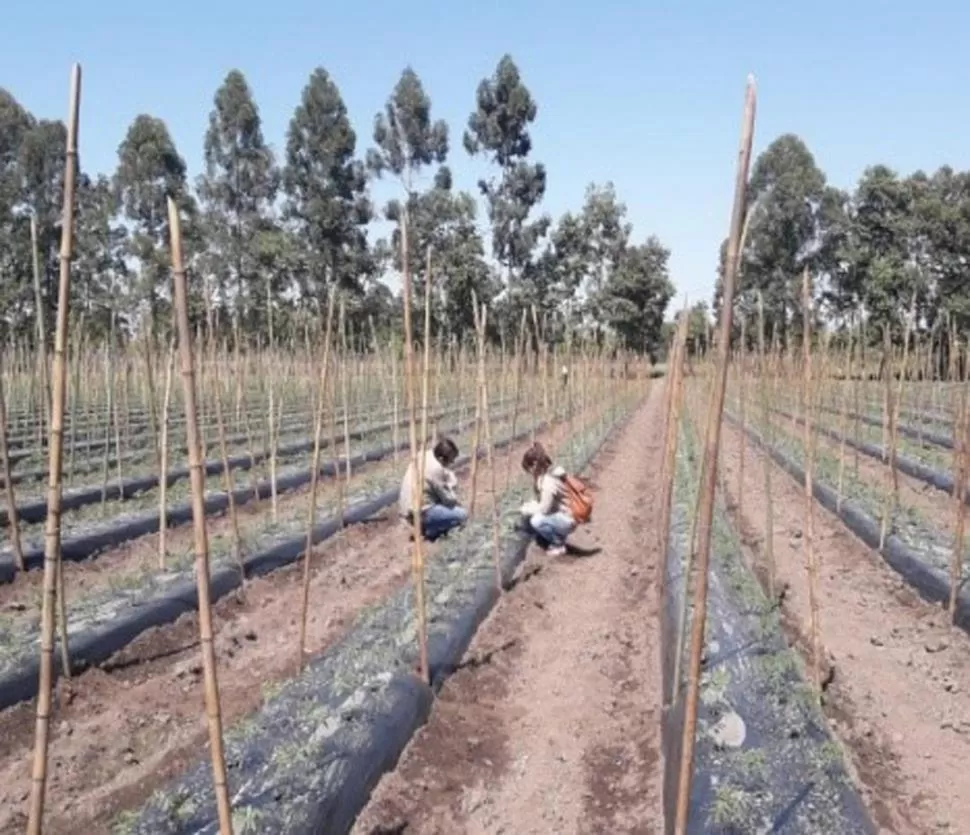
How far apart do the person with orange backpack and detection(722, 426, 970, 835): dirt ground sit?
1.50 meters

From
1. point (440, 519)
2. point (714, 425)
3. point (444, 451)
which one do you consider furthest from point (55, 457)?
point (440, 519)

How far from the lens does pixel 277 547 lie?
7.12 meters

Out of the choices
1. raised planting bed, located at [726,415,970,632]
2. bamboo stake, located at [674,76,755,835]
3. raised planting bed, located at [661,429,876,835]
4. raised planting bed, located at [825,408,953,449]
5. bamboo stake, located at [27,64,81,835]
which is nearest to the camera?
bamboo stake, located at [27,64,81,835]

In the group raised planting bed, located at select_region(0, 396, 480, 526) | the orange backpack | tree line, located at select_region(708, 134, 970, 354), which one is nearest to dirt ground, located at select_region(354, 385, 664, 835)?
the orange backpack

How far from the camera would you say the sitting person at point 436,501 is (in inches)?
301

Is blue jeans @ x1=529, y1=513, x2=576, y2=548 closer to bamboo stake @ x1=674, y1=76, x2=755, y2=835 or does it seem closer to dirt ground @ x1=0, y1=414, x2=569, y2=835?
dirt ground @ x1=0, y1=414, x2=569, y2=835

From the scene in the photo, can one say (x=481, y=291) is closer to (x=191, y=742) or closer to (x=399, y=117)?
(x=399, y=117)

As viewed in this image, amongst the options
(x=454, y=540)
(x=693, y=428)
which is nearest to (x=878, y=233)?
(x=693, y=428)

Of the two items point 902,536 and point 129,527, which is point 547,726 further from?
point 129,527

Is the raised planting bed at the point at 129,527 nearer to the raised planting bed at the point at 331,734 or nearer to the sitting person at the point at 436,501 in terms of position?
the sitting person at the point at 436,501

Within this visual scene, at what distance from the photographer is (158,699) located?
4.68 meters

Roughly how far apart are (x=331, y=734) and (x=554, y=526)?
4.33 m

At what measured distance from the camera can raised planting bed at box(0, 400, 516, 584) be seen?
257 inches

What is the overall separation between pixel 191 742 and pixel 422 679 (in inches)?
42.1
